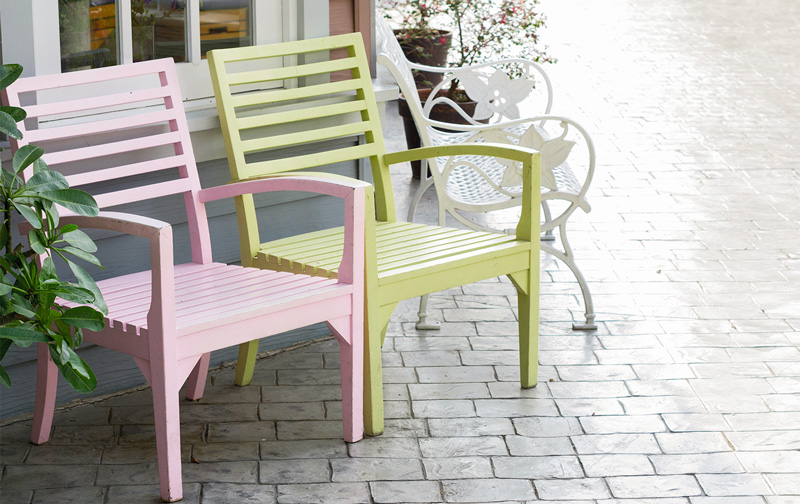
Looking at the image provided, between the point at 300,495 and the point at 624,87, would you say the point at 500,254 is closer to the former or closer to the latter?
the point at 300,495

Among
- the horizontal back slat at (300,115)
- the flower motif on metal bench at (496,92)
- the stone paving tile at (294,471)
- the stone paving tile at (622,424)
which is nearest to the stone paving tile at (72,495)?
A: the stone paving tile at (294,471)

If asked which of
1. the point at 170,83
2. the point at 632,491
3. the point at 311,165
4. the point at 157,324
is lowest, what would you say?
the point at 632,491

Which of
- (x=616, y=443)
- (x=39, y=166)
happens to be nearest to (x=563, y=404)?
(x=616, y=443)

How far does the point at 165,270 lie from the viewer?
219cm

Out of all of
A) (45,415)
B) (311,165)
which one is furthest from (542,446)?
(45,415)

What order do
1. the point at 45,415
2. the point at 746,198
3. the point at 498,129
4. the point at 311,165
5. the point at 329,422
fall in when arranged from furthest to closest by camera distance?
the point at 746,198, the point at 498,129, the point at 311,165, the point at 329,422, the point at 45,415

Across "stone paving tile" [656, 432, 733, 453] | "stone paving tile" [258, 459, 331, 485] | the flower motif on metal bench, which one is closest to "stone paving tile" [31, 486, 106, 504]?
"stone paving tile" [258, 459, 331, 485]

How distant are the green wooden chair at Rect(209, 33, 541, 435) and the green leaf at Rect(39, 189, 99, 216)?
2.35ft

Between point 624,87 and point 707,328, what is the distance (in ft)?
15.5

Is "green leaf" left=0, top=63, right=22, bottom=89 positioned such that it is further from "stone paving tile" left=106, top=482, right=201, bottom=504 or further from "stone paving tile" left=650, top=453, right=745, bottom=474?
"stone paving tile" left=650, top=453, right=745, bottom=474

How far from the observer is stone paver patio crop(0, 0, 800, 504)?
8.21 ft

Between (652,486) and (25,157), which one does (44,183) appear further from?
(652,486)

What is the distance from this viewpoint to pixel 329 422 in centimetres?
283

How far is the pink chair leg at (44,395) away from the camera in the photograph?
8.48 ft
